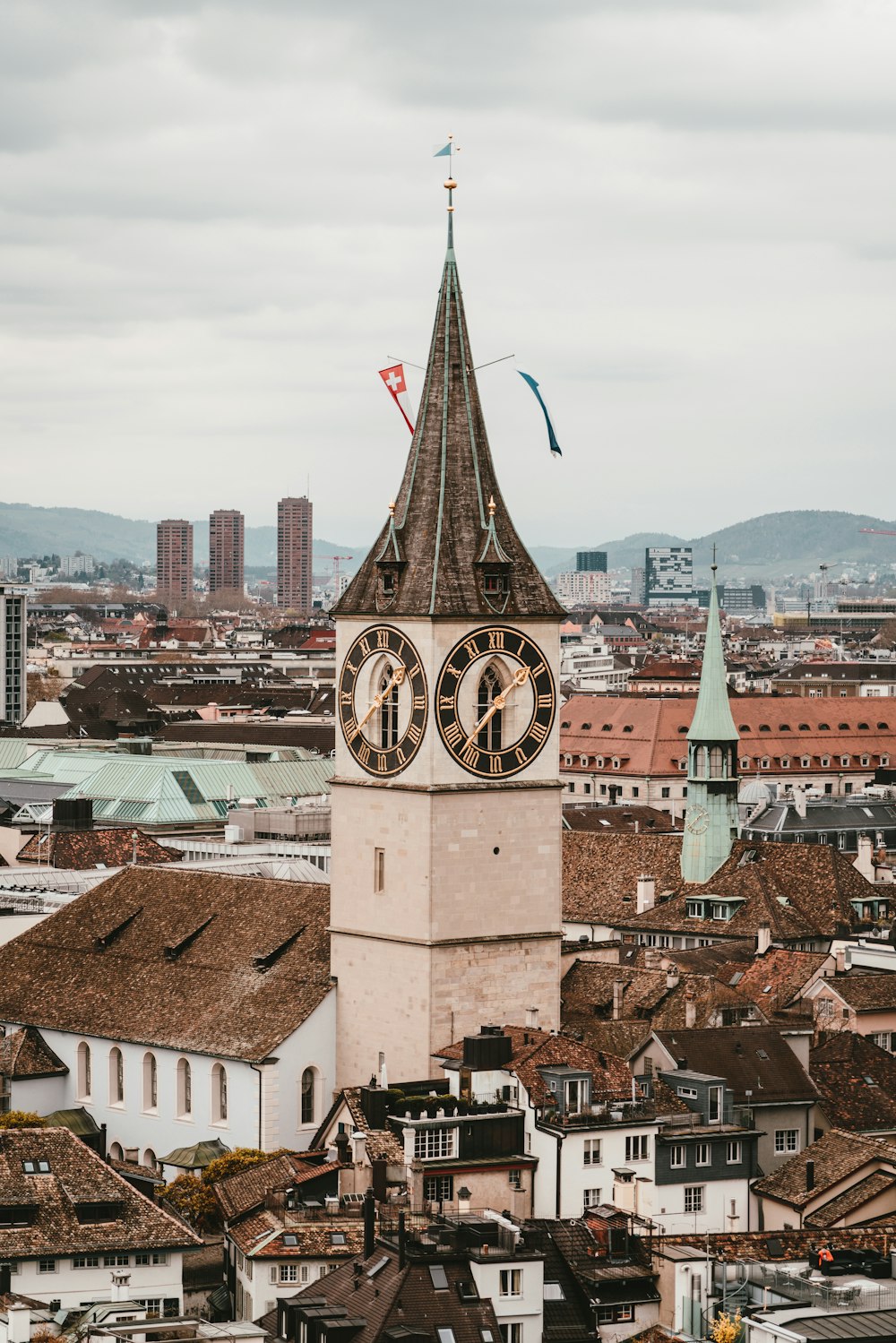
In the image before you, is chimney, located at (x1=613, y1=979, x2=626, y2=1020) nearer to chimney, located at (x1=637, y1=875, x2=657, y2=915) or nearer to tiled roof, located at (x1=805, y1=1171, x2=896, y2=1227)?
tiled roof, located at (x1=805, y1=1171, x2=896, y2=1227)

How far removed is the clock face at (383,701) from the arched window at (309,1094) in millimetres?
7723

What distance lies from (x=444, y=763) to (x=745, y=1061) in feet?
34.9

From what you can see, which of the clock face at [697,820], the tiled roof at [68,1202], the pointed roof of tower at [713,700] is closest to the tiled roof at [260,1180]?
the tiled roof at [68,1202]

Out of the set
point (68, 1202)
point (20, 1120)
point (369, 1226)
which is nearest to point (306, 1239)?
point (369, 1226)

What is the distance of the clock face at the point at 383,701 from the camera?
81.2 m

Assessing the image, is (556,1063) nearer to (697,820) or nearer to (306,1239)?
(306,1239)

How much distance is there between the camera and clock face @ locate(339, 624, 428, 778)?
81.2 m

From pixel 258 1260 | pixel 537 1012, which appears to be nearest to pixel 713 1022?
pixel 537 1012

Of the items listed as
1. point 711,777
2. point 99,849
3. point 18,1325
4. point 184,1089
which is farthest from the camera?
point 711,777

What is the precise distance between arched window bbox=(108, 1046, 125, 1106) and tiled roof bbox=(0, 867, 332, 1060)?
0.68 m

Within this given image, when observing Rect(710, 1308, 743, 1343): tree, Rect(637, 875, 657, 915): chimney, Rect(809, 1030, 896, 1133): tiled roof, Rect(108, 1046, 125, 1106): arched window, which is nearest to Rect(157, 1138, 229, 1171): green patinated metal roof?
Rect(108, 1046, 125, 1106): arched window

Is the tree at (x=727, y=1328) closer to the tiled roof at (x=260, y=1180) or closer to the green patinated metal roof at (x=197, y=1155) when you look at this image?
the tiled roof at (x=260, y=1180)

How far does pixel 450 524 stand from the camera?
8238 centimetres

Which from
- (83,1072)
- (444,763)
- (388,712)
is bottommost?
(83,1072)
